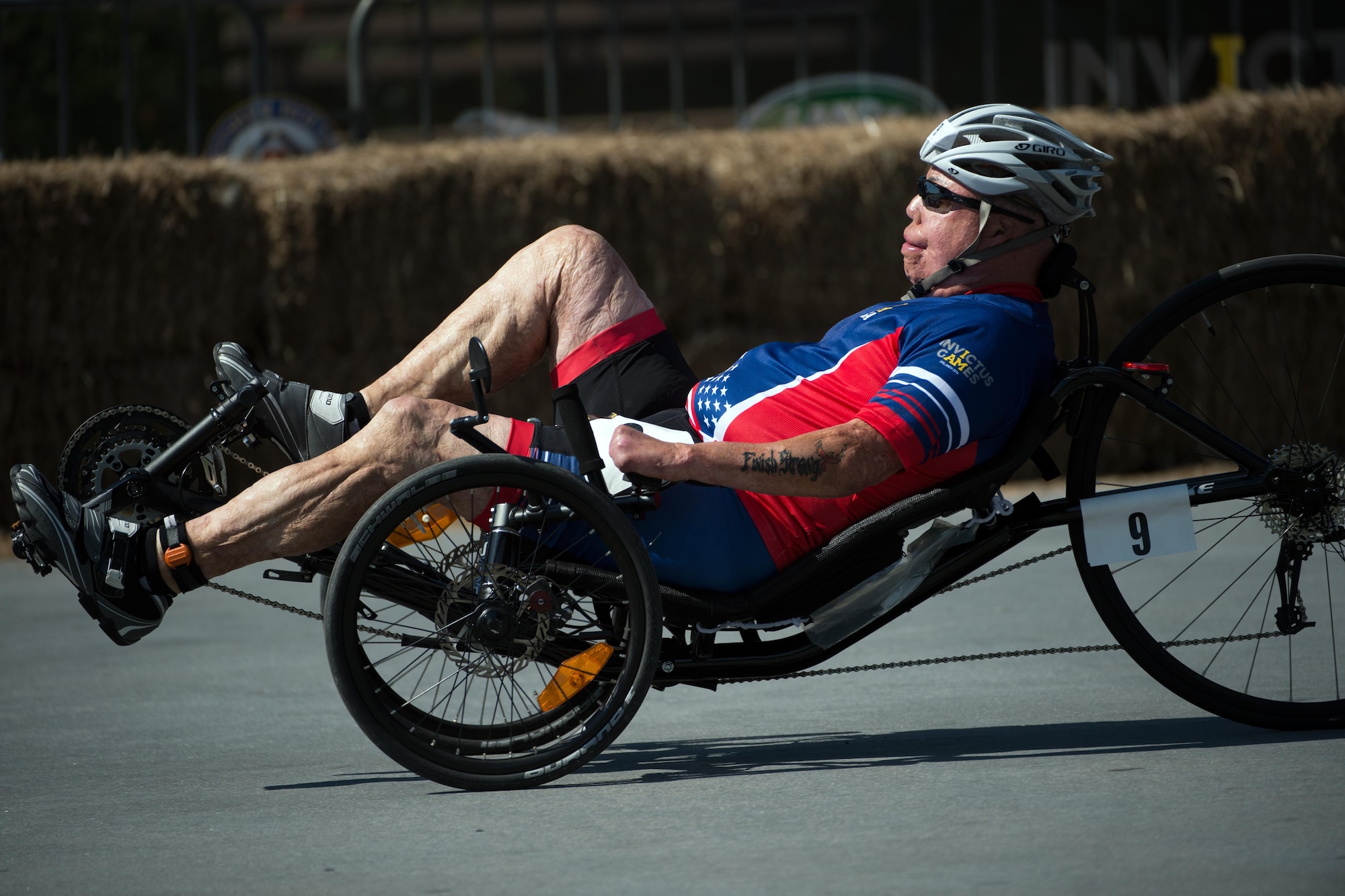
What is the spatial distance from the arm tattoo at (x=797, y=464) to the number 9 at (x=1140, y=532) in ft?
2.57

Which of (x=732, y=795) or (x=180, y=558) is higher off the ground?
(x=180, y=558)

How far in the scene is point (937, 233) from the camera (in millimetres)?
3742

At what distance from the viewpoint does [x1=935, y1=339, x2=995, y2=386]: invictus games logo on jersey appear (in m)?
3.36

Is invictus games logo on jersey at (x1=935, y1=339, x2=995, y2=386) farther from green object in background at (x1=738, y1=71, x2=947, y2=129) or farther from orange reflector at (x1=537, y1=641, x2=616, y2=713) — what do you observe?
green object in background at (x1=738, y1=71, x2=947, y2=129)

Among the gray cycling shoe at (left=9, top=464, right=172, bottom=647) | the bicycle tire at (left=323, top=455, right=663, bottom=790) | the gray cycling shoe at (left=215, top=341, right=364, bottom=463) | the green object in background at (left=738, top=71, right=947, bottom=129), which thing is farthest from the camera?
the green object in background at (left=738, top=71, right=947, bottom=129)

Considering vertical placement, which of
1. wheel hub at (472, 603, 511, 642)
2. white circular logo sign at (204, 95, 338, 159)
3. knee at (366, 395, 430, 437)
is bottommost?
wheel hub at (472, 603, 511, 642)

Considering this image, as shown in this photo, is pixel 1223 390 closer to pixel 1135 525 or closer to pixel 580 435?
pixel 1135 525

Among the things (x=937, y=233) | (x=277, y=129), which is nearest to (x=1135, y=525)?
(x=937, y=233)

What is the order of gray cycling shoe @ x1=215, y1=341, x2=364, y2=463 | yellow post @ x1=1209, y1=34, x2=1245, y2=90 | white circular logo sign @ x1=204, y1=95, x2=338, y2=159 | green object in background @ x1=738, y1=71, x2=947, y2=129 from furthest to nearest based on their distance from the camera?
1. green object in background @ x1=738, y1=71, x2=947, y2=129
2. yellow post @ x1=1209, y1=34, x2=1245, y2=90
3. white circular logo sign @ x1=204, y1=95, x2=338, y2=159
4. gray cycling shoe @ x1=215, y1=341, x2=364, y2=463

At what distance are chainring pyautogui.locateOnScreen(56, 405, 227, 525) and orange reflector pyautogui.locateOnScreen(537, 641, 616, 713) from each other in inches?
38.0

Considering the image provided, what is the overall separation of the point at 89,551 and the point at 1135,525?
2.43 meters

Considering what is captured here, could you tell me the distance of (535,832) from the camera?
3.03 metres

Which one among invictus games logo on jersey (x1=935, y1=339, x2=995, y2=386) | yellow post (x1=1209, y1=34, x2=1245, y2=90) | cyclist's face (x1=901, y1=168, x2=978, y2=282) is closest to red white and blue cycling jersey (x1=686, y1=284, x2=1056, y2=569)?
invictus games logo on jersey (x1=935, y1=339, x2=995, y2=386)

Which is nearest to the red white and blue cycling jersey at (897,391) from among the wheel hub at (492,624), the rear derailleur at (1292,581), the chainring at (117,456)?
the wheel hub at (492,624)
